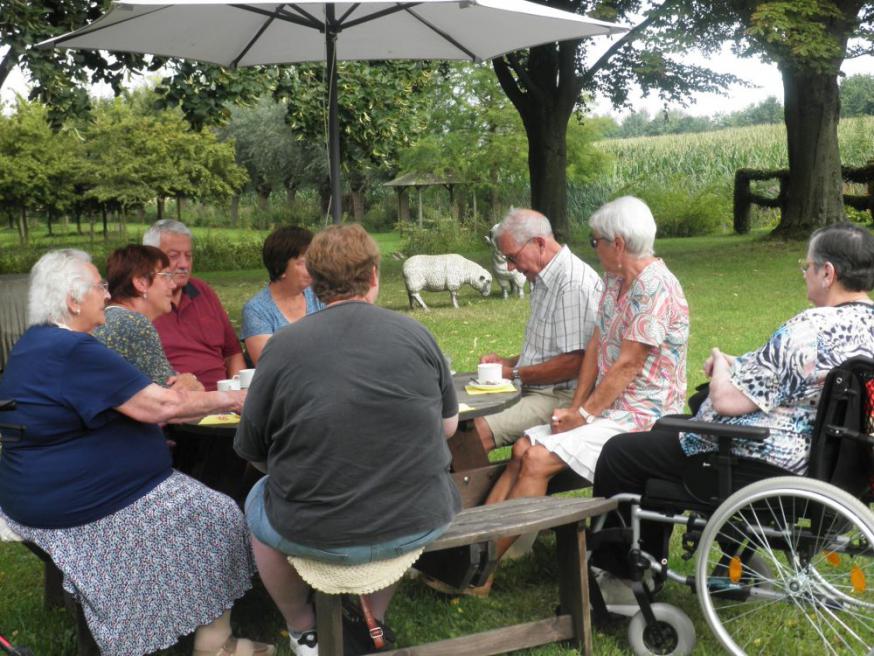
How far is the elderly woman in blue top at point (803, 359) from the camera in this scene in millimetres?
3162

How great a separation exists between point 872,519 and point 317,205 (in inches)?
1570

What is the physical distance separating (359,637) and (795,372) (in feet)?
5.29

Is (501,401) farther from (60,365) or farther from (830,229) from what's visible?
(60,365)

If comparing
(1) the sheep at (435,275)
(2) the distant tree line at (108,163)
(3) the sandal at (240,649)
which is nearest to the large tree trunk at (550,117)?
(1) the sheep at (435,275)

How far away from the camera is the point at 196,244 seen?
81.0ft

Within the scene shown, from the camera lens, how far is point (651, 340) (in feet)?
12.9

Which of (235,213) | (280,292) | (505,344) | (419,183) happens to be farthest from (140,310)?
(235,213)

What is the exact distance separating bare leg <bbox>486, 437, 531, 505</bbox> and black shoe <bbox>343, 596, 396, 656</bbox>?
88cm

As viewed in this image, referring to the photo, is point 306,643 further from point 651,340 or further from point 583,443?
point 651,340

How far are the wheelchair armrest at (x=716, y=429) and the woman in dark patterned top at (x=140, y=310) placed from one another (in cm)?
187

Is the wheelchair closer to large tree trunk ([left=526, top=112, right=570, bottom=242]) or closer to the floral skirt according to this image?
the floral skirt

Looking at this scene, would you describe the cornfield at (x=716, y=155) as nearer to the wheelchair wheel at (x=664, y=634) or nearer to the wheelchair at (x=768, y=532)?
the wheelchair at (x=768, y=532)

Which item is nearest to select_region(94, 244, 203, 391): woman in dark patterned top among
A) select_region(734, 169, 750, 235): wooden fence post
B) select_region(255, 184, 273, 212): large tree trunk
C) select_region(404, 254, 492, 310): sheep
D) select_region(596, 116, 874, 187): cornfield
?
select_region(404, 254, 492, 310): sheep

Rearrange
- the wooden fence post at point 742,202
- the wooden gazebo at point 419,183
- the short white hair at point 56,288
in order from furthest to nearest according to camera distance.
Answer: the wooden gazebo at point 419,183 → the wooden fence post at point 742,202 → the short white hair at point 56,288
